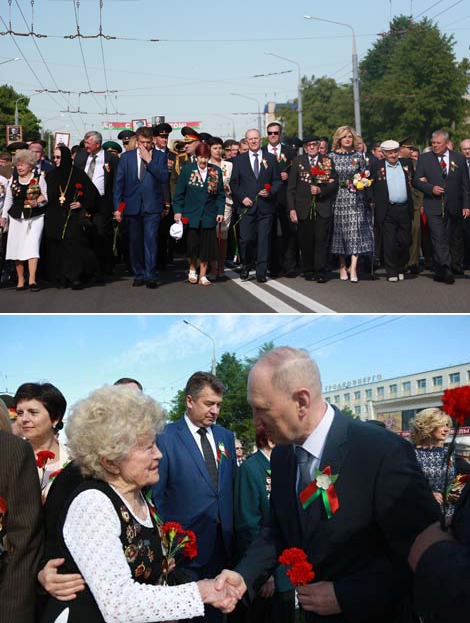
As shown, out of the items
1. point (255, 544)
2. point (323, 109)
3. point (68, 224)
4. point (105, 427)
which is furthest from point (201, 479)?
point (323, 109)

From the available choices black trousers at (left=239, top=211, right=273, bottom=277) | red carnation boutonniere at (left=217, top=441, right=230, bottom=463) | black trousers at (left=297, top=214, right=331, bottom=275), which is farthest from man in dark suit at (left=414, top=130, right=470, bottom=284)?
red carnation boutonniere at (left=217, top=441, right=230, bottom=463)

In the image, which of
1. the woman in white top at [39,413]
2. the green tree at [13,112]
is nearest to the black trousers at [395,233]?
the woman in white top at [39,413]

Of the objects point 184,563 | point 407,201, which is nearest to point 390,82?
point 407,201

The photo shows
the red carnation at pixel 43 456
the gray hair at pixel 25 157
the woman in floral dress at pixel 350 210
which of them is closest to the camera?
the red carnation at pixel 43 456

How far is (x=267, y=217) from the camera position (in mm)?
16375

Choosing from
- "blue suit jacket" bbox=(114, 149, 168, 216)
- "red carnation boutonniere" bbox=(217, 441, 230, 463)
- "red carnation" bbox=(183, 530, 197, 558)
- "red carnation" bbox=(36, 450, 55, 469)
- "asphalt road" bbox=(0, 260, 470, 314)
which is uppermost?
"blue suit jacket" bbox=(114, 149, 168, 216)

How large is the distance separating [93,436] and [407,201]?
1320 centimetres

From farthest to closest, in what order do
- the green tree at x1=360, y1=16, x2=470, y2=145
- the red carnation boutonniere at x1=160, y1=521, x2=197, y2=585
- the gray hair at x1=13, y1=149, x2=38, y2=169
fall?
the green tree at x1=360, y1=16, x2=470, y2=145 < the gray hair at x1=13, y1=149, x2=38, y2=169 < the red carnation boutonniere at x1=160, y1=521, x2=197, y2=585

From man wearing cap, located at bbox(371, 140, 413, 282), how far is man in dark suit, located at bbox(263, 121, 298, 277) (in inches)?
59.3

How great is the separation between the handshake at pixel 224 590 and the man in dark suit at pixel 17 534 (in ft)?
2.25

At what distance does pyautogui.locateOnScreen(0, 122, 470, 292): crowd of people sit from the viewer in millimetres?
15109

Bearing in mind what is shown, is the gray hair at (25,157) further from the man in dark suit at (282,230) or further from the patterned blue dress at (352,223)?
the patterned blue dress at (352,223)

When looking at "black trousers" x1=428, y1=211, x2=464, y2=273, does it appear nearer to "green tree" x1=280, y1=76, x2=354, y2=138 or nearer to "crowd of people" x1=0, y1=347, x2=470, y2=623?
"crowd of people" x1=0, y1=347, x2=470, y2=623

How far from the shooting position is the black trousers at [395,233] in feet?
53.2
